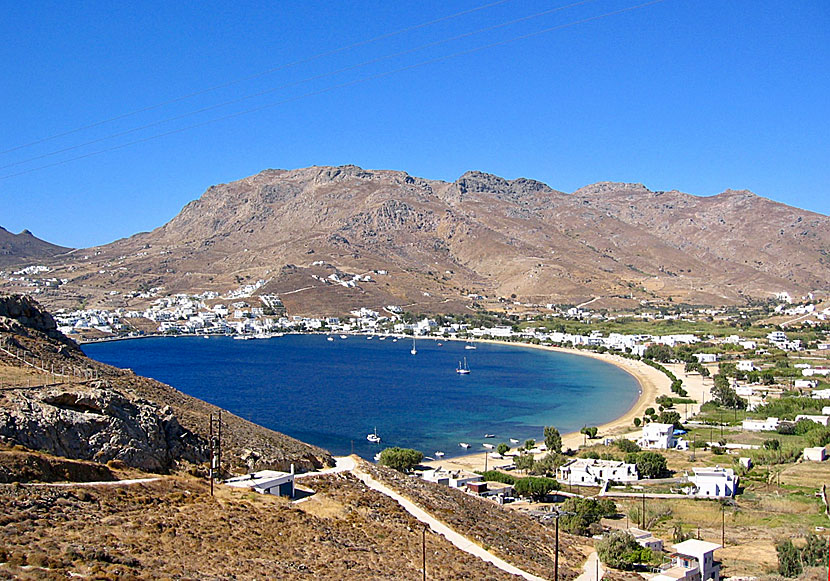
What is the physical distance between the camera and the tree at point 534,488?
2605 cm

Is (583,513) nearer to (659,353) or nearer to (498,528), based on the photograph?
(498,528)

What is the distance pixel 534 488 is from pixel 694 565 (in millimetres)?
9789

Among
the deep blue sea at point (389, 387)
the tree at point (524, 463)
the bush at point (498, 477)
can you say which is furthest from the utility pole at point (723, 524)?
the deep blue sea at point (389, 387)

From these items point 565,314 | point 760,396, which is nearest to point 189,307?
point 565,314

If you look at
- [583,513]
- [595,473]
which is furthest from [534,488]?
[595,473]

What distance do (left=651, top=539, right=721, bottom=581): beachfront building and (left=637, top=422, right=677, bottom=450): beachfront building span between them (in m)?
19.5

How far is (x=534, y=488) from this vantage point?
26.0 m

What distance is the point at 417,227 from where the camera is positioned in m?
167

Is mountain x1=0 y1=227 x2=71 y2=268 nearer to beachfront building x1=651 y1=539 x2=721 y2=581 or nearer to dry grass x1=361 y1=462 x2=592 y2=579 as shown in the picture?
dry grass x1=361 y1=462 x2=592 y2=579

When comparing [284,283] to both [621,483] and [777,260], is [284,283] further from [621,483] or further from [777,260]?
[777,260]

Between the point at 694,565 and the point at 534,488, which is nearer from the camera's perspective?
the point at 694,565

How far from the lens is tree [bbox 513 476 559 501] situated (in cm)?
2605

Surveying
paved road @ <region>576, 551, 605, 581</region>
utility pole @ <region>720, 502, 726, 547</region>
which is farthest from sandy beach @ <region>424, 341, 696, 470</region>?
paved road @ <region>576, 551, 605, 581</region>

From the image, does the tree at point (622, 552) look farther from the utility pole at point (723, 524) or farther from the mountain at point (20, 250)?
the mountain at point (20, 250)
